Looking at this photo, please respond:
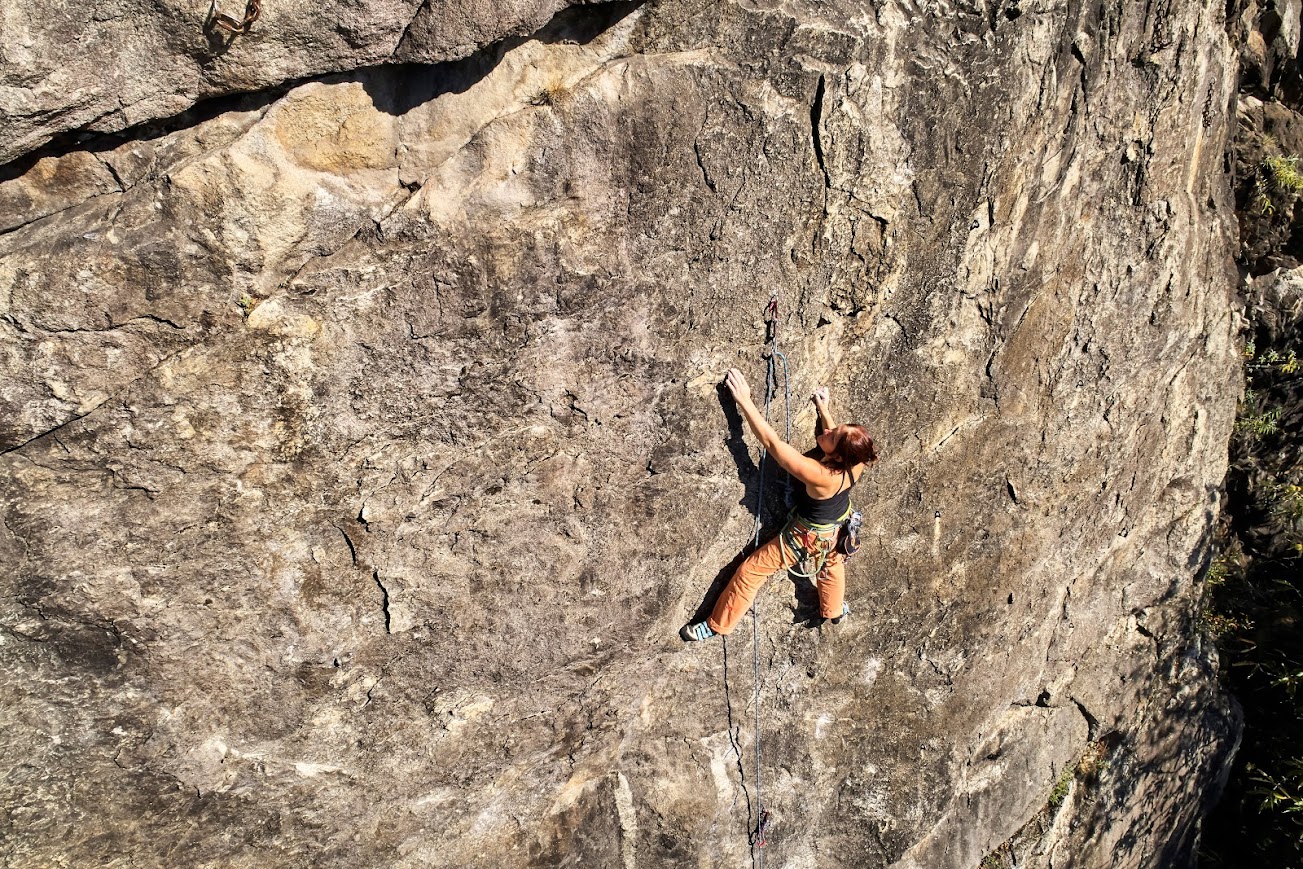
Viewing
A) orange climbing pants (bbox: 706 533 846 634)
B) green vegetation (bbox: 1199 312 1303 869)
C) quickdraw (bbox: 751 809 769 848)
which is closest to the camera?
orange climbing pants (bbox: 706 533 846 634)

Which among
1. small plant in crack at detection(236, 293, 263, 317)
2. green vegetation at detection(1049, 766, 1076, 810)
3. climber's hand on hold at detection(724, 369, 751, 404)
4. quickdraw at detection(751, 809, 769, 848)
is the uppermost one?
small plant in crack at detection(236, 293, 263, 317)

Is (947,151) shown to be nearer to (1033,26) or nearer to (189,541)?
(1033,26)

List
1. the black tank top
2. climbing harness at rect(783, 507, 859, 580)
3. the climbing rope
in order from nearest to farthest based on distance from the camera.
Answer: the climbing rope
the black tank top
climbing harness at rect(783, 507, 859, 580)

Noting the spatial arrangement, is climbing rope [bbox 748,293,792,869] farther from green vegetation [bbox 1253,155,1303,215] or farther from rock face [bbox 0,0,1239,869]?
green vegetation [bbox 1253,155,1303,215]

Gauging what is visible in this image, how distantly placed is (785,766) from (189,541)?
11.7ft

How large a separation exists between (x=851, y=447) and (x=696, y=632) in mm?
1371

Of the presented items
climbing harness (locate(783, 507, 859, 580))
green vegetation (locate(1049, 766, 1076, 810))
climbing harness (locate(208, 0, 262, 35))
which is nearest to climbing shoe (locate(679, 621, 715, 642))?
climbing harness (locate(783, 507, 859, 580))

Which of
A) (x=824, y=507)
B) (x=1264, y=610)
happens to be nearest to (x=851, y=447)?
(x=824, y=507)

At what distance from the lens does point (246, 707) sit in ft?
12.1

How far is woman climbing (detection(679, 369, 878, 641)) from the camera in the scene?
3887 millimetres

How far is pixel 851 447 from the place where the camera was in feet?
12.7

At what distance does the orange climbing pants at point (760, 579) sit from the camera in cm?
442

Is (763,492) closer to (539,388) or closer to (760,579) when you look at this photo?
(760,579)

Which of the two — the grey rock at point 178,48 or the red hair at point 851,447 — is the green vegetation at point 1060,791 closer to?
the red hair at point 851,447
